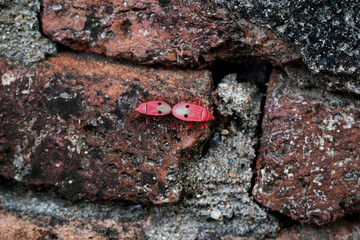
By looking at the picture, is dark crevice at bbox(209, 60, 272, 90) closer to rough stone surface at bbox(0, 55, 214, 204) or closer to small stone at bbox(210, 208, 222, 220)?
rough stone surface at bbox(0, 55, 214, 204)

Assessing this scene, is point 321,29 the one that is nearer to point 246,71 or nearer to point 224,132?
point 246,71

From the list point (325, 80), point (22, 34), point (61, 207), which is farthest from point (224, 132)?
point (22, 34)

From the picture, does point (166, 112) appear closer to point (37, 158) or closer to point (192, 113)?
point (192, 113)

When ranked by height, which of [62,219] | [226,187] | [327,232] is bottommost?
[62,219]

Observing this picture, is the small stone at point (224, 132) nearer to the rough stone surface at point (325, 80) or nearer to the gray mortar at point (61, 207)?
the rough stone surface at point (325, 80)

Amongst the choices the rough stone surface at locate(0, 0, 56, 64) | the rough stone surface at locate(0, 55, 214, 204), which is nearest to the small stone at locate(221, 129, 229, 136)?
the rough stone surface at locate(0, 55, 214, 204)

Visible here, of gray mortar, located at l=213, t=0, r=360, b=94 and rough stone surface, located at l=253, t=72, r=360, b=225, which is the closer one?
gray mortar, located at l=213, t=0, r=360, b=94
